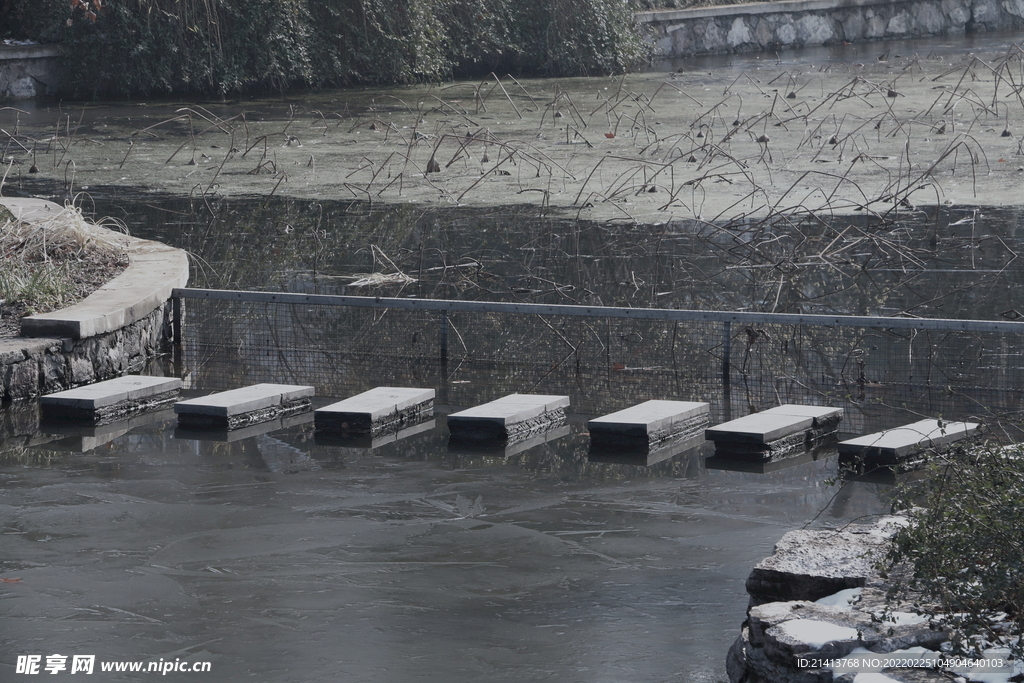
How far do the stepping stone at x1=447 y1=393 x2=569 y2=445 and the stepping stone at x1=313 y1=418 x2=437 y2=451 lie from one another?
0.89 ft

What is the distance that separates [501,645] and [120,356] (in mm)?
4673

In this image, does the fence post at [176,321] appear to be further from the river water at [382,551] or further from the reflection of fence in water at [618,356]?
the river water at [382,551]

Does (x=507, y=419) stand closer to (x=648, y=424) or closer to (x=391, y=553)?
(x=648, y=424)

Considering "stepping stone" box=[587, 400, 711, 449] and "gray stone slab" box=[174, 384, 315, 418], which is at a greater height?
"gray stone slab" box=[174, 384, 315, 418]

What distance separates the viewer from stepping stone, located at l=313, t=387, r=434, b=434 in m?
6.86

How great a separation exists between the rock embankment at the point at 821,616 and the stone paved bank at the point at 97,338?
4.86 m

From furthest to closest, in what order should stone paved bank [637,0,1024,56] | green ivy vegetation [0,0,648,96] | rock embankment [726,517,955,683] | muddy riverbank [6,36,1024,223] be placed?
stone paved bank [637,0,1024,56] → green ivy vegetation [0,0,648,96] → muddy riverbank [6,36,1024,223] → rock embankment [726,517,955,683]

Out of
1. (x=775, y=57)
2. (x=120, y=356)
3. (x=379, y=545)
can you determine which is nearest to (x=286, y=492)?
(x=379, y=545)

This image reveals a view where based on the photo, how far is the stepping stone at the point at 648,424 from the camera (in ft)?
21.5

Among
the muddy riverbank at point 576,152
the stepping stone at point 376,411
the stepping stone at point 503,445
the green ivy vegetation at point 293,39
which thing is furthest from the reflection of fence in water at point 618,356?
the green ivy vegetation at point 293,39

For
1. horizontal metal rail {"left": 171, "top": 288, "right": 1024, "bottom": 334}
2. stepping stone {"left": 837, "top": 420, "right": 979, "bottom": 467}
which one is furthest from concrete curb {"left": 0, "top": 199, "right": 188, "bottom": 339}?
stepping stone {"left": 837, "top": 420, "right": 979, "bottom": 467}

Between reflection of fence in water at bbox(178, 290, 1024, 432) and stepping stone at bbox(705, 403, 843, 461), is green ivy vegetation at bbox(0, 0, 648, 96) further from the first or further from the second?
stepping stone at bbox(705, 403, 843, 461)

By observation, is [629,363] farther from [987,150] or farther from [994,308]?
[987,150]

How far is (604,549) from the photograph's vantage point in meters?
5.12
